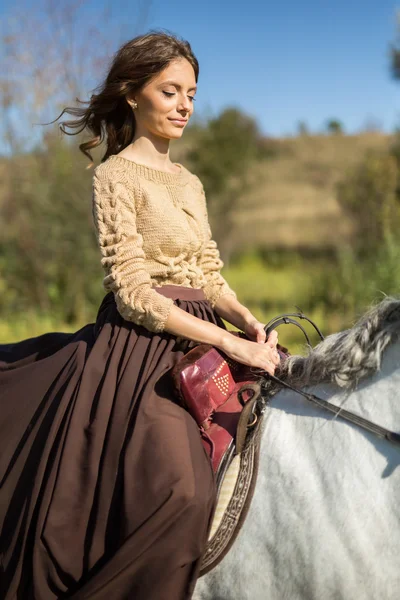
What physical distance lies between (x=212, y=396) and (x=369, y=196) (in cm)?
1192

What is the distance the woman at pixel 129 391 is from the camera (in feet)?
5.92

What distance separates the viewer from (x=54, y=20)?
10594 millimetres

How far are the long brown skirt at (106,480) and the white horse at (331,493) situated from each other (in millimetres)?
165

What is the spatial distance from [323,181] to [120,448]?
26.6 m

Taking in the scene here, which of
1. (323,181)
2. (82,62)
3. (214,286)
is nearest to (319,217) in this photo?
(323,181)

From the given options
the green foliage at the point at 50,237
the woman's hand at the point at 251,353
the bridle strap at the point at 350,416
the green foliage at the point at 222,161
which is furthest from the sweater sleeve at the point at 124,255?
the green foliage at the point at 222,161

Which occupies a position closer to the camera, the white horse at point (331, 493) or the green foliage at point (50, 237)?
the white horse at point (331, 493)

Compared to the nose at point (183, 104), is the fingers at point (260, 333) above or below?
below

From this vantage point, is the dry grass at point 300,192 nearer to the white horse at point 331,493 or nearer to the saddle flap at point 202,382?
the saddle flap at point 202,382

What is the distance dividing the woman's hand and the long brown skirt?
19 cm

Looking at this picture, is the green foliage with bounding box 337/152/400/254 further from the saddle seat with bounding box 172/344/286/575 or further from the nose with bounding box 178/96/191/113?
the saddle seat with bounding box 172/344/286/575

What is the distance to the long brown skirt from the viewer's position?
1.79m

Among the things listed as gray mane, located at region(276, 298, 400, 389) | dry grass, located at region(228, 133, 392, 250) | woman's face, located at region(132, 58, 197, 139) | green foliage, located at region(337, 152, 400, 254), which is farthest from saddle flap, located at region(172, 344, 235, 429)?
dry grass, located at region(228, 133, 392, 250)

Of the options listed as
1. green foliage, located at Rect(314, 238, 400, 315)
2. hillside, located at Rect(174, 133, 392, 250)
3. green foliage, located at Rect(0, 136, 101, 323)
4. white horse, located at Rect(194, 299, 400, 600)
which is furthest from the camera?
hillside, located at Rect(174, 133, 392, 250)
